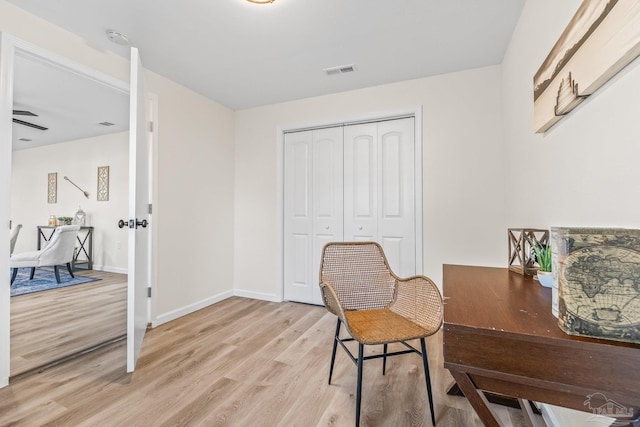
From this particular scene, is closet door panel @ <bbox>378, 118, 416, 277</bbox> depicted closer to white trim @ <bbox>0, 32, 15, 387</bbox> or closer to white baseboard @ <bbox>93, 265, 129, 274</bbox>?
white trim @ <bbox>0, 32, 15, 387</bbox>

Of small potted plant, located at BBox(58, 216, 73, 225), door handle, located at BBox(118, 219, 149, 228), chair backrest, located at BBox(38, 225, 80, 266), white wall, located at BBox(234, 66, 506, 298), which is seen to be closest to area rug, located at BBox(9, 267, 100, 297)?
chair backrest, located at BBox(38, 225, 80, 266)

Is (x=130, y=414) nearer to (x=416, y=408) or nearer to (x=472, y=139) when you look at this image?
(x=416, y=408)

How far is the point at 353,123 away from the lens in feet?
10.2

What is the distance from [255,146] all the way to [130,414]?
108 inches

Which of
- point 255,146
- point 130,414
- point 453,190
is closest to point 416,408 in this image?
point 130,414

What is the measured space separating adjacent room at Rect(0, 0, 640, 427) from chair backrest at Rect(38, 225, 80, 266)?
98 mm

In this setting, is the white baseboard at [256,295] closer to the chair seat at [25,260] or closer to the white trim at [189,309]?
the white trim at [189,309]

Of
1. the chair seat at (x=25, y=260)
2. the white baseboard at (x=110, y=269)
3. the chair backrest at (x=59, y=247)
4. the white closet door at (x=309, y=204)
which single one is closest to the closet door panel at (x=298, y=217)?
the white closet door at (x=309, y=204)

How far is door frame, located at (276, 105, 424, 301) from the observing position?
276cm

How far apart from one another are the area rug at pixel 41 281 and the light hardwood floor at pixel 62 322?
0.66 ft

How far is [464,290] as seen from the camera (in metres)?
1.14

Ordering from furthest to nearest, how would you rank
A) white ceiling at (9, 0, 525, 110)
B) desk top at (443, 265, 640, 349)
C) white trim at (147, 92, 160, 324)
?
1. white trim at (147, 92, 160, 324)
2. white ceiling at (9, 0, 525, 110)
3. desk top at (443, 265, 640, 349)

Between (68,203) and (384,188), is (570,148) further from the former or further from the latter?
(68,203)

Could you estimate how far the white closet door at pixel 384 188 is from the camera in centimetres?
286
